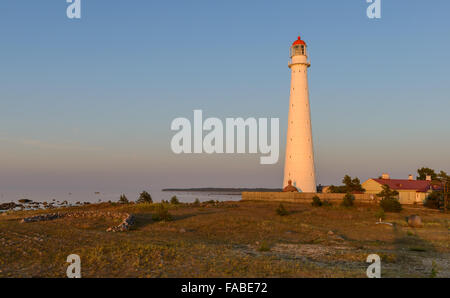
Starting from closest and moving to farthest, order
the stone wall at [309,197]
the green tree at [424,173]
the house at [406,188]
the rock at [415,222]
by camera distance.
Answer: the rock at [415,222] < the stone wall at [309,197] < the house at [406,188] < the green tree at [424,173]

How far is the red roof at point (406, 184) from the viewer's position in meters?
48.8

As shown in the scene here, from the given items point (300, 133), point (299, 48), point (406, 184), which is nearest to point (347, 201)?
point (300, 133)

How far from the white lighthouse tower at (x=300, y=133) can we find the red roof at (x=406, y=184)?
1273 centimetres

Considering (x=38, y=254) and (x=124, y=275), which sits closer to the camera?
(x=124, y=275)

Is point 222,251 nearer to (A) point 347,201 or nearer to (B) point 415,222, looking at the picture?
(B) point 415,222

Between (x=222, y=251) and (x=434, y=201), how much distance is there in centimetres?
4052

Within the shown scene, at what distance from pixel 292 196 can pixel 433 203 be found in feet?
61.6

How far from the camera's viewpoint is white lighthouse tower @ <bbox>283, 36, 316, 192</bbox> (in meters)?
46.1

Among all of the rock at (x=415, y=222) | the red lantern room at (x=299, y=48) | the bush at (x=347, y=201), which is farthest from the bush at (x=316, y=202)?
the red lantern room at (x=299, y=48)

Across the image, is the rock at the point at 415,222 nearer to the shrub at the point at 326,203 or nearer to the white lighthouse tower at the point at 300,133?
the shrub at the point at 326,203
